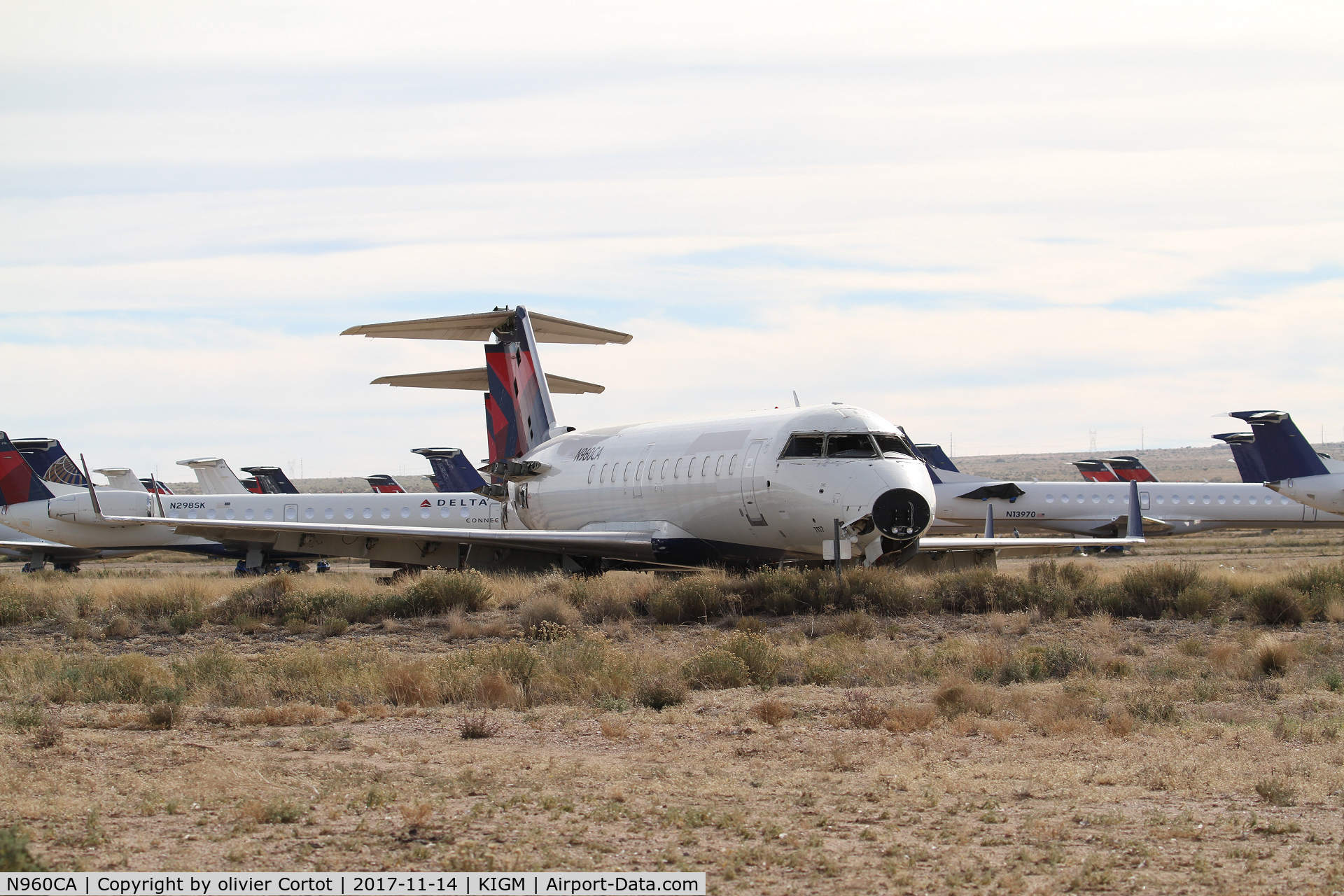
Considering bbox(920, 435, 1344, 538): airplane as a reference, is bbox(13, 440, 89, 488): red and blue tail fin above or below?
above

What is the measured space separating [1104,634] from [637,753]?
881 cm

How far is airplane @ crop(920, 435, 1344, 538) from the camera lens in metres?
52.1

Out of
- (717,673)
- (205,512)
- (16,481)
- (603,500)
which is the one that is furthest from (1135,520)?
(16,481)

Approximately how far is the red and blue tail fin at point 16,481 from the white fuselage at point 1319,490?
41.7m

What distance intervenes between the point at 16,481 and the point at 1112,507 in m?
41.5

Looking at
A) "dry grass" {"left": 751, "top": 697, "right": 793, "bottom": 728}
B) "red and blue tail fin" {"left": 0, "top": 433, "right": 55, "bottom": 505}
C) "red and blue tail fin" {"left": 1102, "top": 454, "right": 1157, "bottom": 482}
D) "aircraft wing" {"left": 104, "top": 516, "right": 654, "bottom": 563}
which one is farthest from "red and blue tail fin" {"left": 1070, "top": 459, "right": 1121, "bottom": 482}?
"dry grass" {"left": 751, "top": 697, "right": 793, "bottom": 728}

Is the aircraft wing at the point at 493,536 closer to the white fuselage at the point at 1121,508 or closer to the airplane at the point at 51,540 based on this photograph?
the airplane at the point at 51,540

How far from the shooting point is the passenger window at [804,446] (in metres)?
20.0

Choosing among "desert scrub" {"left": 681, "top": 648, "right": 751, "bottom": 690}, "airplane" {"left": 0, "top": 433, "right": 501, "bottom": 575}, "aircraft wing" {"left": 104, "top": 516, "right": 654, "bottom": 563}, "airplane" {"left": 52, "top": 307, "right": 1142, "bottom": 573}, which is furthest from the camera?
"airplane" {"left": 0, "top": 433, "right": 501, "bottom": 575}

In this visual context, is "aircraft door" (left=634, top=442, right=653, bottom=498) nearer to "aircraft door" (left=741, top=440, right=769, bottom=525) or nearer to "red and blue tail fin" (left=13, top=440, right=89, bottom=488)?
"aircraft door" (left=741, top=440, right=769, bottom=525)

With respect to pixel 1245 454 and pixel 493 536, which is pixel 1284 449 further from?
pixel 493 536

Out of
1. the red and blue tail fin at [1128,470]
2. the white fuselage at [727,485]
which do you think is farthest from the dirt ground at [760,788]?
the red and blue tail fin at [1128,470]

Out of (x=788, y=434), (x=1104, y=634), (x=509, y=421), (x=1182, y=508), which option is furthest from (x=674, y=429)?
(x=1182, y=508)

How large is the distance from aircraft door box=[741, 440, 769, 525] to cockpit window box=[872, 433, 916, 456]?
6.61 feet
